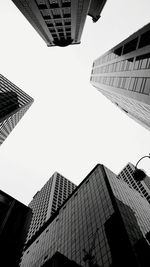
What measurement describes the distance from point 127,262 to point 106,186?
21767 millimetres

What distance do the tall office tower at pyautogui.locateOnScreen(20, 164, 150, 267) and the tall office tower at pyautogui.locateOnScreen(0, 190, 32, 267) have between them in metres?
5.90

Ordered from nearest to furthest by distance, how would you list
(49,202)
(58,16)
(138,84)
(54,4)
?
(138,84) → (54,4) → (58,16) → (49,202)

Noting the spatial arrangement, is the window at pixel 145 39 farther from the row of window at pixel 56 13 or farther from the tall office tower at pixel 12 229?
the tall office tower at pixel 12 229

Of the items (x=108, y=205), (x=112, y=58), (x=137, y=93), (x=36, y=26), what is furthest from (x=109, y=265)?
(x=36, y=26)

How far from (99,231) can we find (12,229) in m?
24.6

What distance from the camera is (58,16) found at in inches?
1871

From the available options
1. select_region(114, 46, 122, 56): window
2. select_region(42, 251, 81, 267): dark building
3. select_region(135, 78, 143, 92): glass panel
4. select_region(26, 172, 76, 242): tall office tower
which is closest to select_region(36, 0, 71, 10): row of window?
select_region(114, 46, 122, 56): window

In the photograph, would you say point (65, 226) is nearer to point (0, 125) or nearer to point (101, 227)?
point (101, 227)

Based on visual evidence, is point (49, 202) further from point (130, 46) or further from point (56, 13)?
point (130, 46)

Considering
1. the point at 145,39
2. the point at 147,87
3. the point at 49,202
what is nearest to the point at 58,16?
the point at 145,39

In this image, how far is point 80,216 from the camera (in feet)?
173

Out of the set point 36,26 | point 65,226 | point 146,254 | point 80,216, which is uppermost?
point 36,26

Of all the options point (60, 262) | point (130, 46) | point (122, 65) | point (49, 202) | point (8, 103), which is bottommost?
point (49, 202)

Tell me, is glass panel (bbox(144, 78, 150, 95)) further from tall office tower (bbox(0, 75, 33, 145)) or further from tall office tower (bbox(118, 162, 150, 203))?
tall office tower (bbox(118, 162, 150, 203))
